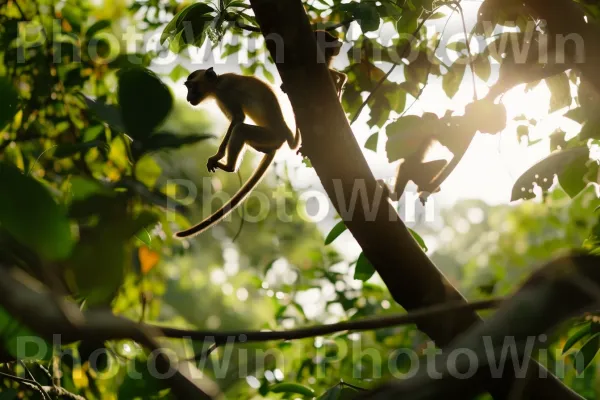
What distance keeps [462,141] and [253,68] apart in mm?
2445

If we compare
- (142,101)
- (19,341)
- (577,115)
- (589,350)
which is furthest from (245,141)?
(142,101)

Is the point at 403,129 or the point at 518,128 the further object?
the point at 518,128

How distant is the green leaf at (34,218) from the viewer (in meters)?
0.72

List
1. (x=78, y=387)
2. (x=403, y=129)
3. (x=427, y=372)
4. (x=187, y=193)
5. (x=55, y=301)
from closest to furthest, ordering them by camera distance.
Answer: (x=55, y=301), (x=427, y=372), (x=187, y=193), (x=403, y=129), (x=78, y=387)

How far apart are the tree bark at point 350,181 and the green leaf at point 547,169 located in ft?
1.44

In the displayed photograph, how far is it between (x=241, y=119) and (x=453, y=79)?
2532 millimetres

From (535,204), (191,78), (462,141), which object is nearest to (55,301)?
(462,141)

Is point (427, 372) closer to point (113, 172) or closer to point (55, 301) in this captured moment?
point (55, 301)

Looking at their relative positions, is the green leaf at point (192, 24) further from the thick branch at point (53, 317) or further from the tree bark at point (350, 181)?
the thick branch at point (53, 317)

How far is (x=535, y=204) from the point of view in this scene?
30.2 ft

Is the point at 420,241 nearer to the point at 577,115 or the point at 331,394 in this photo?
the point at 577,115

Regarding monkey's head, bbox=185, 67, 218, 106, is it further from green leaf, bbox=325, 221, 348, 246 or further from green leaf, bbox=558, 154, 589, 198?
green leaf, bbox=558, 154, 589, 198

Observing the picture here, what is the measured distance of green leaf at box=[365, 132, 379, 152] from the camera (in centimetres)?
306

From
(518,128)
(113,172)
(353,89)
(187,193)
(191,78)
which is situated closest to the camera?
(187,193)
